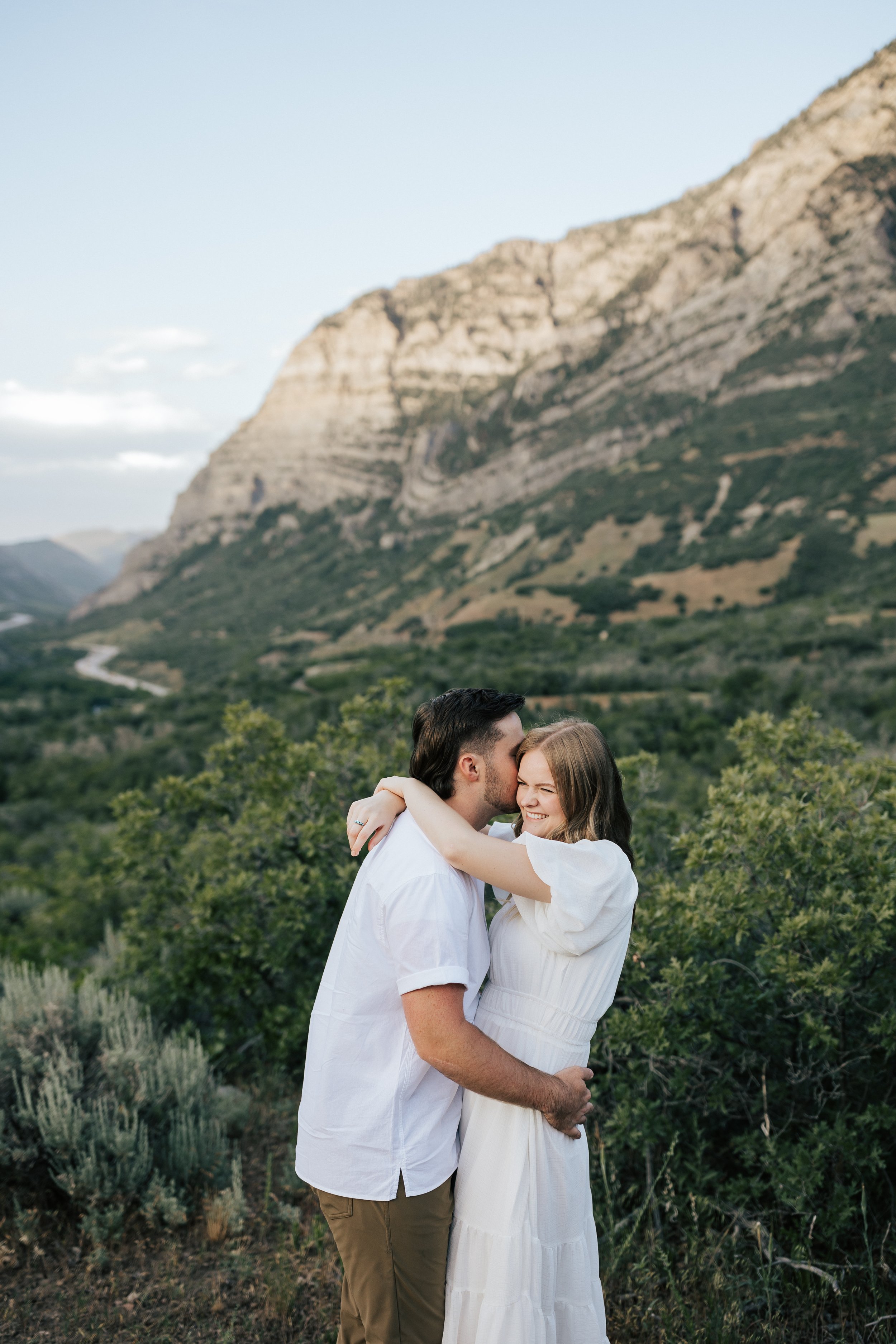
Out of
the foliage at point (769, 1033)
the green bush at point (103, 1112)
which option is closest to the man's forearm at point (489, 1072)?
the foliage at point (769, 1033)

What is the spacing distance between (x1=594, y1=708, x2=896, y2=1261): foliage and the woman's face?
1.43 metres

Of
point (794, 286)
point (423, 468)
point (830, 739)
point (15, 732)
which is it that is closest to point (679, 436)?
point (794, 286)

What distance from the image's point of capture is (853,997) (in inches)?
128

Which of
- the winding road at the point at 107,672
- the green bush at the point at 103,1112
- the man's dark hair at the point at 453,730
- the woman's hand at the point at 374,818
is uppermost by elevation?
the man's dark hair at the point at 453,730

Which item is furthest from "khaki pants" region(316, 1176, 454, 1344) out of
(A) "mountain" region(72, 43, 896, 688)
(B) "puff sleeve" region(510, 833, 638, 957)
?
(A) "mountain" region(72, 43, 896, 688)

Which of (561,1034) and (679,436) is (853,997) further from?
(679,436)

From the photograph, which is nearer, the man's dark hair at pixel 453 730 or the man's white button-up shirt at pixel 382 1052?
the man's white button-up shirt at pixel 382 1052

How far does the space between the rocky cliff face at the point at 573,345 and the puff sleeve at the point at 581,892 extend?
2869 inches

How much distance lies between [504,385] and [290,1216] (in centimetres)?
11553

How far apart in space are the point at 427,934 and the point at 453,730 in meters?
0.54

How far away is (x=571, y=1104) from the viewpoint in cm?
186

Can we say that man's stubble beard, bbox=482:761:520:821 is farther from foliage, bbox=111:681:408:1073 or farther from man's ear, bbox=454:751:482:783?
foliage, bbox=111:681:408:1073

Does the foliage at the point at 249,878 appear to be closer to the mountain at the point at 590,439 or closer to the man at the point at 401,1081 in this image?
the man at the point at 401,1081

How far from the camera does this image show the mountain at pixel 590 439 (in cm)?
5000
